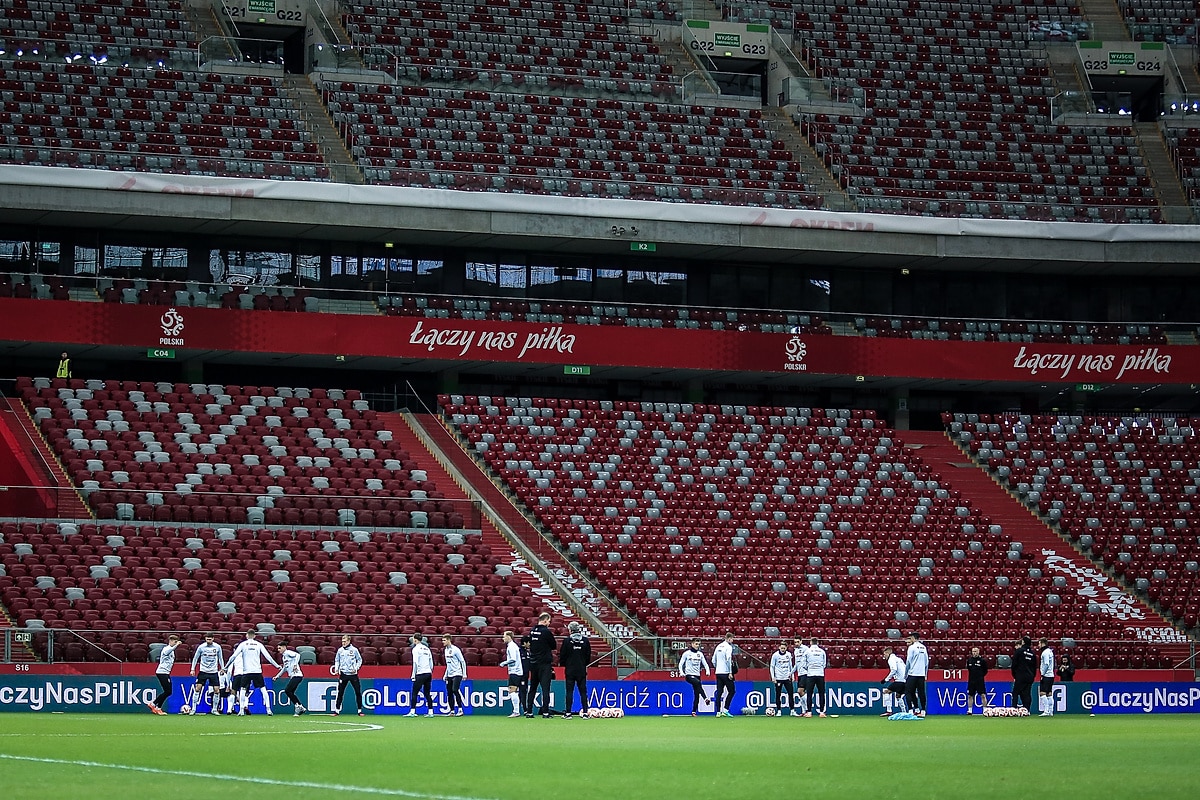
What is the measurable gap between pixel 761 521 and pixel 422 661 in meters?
17.8

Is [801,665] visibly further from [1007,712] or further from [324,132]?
[324,132]

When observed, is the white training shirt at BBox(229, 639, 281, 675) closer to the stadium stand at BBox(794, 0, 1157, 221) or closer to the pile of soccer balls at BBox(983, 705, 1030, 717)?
the pile of soccer balls at BBox(983, 705, 1030, 717)

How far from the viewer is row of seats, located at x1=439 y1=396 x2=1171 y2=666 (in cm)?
4231

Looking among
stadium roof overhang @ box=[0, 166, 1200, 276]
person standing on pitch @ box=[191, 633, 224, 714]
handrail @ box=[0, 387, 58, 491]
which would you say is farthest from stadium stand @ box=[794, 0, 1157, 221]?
person standing on pitch @ box=[191, 633, 224, 714]

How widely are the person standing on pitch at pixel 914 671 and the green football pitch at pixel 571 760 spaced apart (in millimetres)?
4179

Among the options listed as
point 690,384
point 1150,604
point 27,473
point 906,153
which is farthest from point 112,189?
point 1150,604

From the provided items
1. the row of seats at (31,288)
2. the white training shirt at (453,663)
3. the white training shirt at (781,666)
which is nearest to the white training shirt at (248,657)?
the white training shirt at (453,663)

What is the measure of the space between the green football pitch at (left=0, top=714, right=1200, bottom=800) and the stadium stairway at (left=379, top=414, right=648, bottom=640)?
11.6m

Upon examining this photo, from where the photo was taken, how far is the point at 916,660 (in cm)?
3284

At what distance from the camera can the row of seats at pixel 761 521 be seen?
42312mm

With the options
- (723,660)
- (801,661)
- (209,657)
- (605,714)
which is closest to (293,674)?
(209,657)

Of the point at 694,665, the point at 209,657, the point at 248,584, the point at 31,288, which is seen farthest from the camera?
the point at 31,288

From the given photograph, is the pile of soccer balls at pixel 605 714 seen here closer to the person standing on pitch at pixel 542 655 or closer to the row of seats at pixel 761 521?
the person standing on pitch at pixel 542 655

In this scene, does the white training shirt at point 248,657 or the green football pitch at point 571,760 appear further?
the white training shirt at point 248,657
